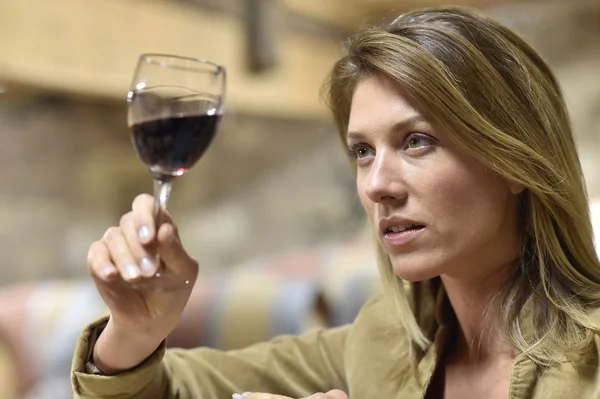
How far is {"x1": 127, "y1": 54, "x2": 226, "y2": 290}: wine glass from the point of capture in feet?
2.90

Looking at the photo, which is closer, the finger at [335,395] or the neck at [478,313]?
the finger at [335,395]

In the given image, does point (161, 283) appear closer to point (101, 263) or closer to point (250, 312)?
point (101, 263)

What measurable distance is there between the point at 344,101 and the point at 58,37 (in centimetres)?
102

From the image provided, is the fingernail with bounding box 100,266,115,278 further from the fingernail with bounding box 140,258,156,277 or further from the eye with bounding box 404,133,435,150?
the eye with bounding box 404,133,435,150

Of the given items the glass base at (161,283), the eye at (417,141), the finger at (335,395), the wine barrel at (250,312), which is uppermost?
the eye at (417,141)

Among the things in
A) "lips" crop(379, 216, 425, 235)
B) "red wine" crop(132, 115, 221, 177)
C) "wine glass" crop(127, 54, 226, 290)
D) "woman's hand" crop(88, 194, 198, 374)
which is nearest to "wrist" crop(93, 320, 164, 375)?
"woman's hand" crop(88, 194, 198, 374)

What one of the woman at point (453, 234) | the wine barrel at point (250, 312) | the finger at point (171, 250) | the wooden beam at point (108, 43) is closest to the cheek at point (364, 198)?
the woman at point (453, 234)

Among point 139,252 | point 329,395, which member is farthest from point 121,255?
point 329,395

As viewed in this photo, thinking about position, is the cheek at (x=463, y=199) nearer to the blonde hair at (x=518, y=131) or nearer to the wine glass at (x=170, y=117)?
the blonde hair at (x=518, y=131)

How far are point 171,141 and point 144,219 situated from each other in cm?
10

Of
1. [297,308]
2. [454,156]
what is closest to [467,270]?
[454,156]

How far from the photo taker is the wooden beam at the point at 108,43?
173 cm

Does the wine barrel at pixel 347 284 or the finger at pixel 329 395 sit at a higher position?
the finger at pixel 329 395

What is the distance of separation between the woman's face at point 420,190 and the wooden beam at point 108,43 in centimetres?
55
